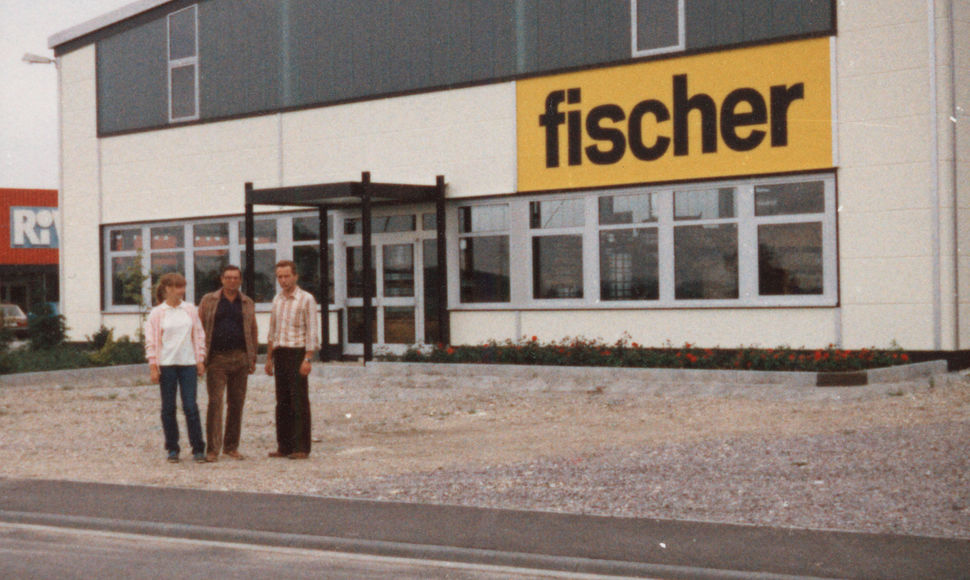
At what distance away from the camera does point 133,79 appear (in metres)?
28.5

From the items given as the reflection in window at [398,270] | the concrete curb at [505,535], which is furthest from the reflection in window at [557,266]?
the concrete curb at [505,535]

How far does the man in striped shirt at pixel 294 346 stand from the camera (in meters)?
12.9

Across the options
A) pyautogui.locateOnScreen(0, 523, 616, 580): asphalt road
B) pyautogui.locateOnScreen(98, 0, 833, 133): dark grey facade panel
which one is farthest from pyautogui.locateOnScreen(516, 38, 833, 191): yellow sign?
pyautogui.locateOnScreen(0, 523, 616, 580): asphalt road

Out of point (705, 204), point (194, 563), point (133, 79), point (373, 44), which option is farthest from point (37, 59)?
point (194, 563)

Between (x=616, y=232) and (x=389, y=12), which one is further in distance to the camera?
(x=389, y=12)

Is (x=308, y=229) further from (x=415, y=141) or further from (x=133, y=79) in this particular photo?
(x=133, y=79)

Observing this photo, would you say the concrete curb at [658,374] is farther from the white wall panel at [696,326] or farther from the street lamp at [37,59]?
the street lamp at [37,59]

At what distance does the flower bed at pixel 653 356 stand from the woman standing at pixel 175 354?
25.3 feet

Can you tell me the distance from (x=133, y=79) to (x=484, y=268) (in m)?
10.2

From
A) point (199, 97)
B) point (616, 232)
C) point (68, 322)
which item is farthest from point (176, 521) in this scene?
point (68, 322)

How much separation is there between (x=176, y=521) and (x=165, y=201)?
1963 centimetres

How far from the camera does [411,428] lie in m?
15.6

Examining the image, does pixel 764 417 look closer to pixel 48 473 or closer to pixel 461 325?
pixel 48 473

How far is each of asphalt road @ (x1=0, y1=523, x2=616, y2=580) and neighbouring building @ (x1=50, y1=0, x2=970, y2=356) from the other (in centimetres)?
1244
